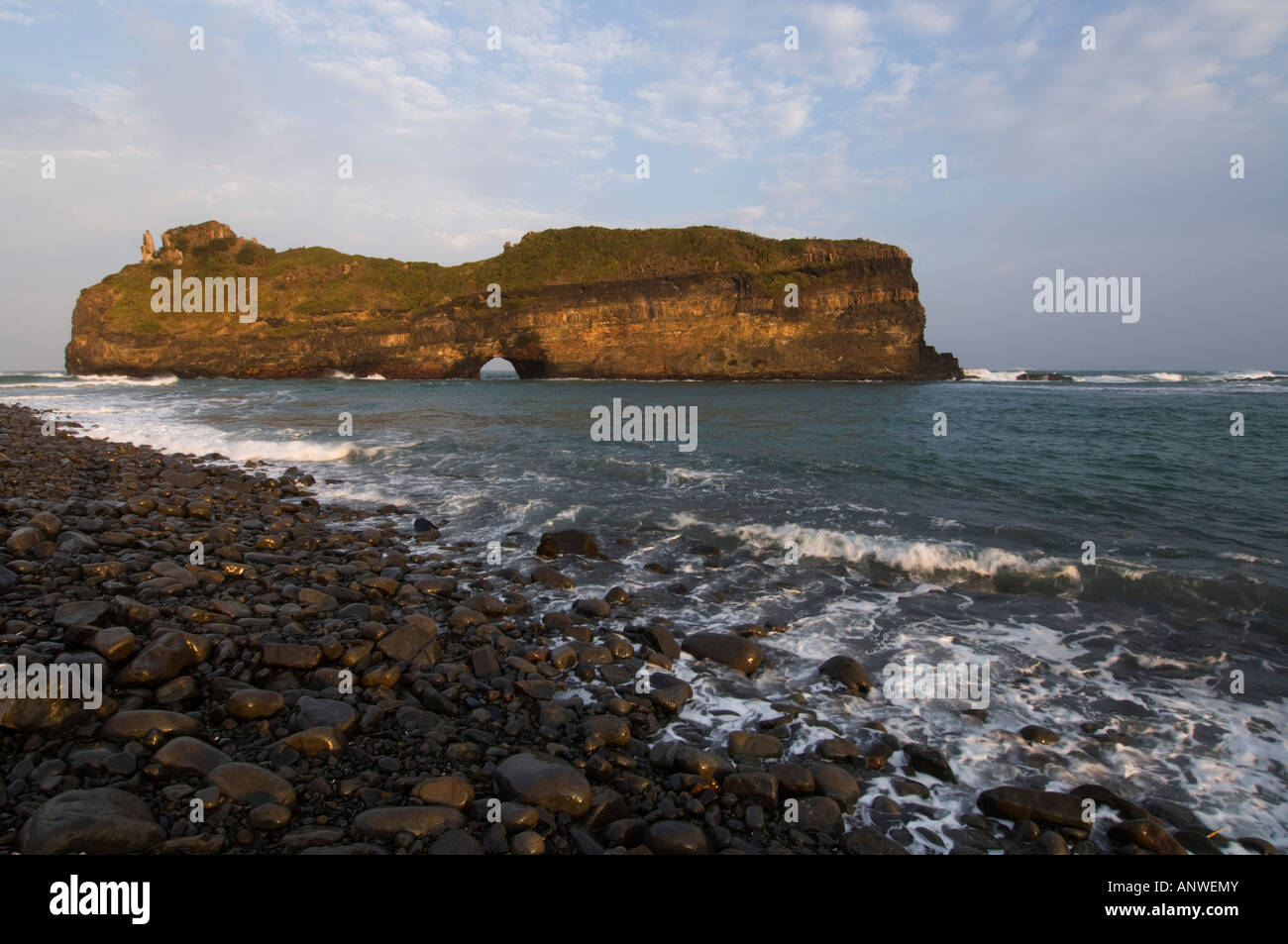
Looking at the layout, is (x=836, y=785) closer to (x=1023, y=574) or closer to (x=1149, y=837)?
(x=1149, y=837)

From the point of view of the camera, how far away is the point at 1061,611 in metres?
7.80

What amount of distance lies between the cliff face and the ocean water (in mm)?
46572

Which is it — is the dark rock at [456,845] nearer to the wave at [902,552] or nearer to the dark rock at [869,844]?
the dark rock at [869,844]

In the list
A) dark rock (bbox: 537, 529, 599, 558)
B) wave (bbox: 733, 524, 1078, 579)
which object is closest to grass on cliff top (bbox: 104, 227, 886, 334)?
wave (bbox: 733, 524, 1078, 579)

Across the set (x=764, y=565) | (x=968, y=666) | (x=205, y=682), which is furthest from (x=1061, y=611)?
(x=205, y=682)

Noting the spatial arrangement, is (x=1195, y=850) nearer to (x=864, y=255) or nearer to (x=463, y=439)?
(x=463, y=439)

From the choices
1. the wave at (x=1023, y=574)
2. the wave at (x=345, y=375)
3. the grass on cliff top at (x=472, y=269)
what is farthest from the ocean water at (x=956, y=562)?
the wave at (x=345, y=375)

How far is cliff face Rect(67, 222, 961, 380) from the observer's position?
68.6 m

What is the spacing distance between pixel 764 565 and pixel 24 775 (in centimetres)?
835

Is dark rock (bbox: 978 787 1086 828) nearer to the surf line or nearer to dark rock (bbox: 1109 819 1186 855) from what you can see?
dark rock (bbox: 1109 819 1186 855)

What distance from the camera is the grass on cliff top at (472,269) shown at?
2857 inches

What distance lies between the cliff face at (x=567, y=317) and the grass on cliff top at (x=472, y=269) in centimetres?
26

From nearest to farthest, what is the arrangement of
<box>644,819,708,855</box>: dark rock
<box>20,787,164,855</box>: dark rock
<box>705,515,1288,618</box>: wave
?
<box>20,787,164,855</box>: dark rock, <box>644,819,708,855</box>: dark rock, <box>705,515,1288,618</box>: wave
